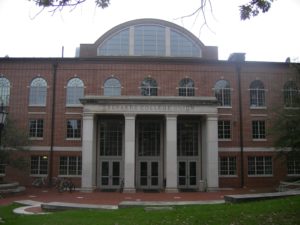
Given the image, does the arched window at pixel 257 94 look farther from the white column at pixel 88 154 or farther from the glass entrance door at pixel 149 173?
the white column at pixel 88 154

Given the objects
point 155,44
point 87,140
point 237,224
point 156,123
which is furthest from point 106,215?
point 155,44

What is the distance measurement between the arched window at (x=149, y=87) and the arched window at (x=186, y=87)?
7.40ft

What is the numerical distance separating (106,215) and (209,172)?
19951 mm

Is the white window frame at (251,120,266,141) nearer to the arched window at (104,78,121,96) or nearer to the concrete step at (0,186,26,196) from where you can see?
the arched window at (104,78,121,96)

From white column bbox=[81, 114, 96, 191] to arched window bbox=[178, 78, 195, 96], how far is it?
8.87 m

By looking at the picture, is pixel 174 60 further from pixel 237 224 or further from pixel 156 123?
pixel 237 224

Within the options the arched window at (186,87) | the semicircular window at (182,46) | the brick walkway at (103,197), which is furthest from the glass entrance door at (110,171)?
the semicircular window at (182,46)

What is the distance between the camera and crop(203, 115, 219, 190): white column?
32.8m

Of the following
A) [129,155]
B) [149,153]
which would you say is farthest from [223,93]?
[129,155]

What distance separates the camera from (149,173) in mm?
35594

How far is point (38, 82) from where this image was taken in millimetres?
37125

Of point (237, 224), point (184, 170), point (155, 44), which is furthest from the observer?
point (155, 44)

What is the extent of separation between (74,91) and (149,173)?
981 centimetres

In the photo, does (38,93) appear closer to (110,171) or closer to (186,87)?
(110,171)
